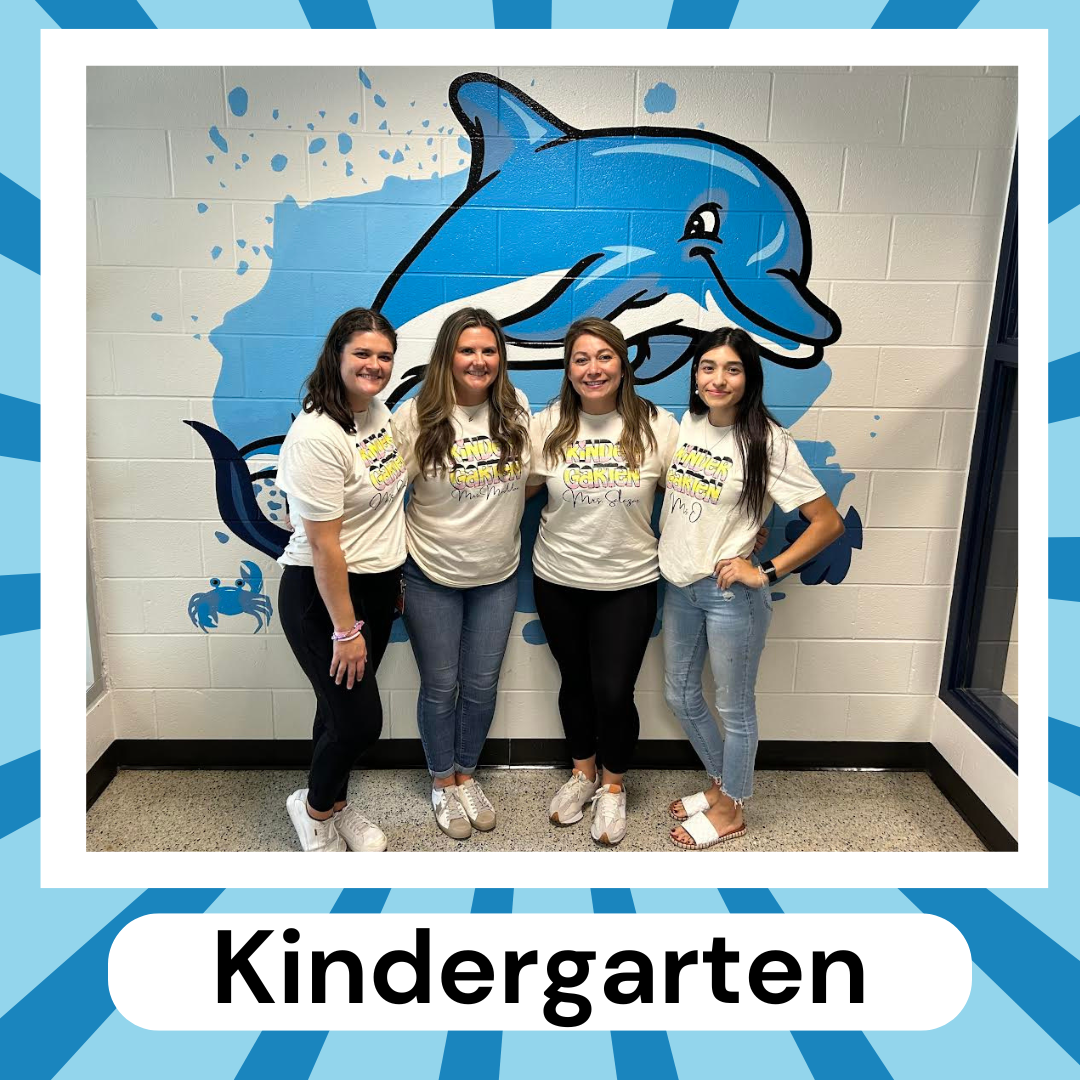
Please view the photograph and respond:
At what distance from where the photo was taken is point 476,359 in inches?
81.4

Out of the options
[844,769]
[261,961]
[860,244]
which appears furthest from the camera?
[844,769]

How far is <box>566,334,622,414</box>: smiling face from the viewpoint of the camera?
2.08m

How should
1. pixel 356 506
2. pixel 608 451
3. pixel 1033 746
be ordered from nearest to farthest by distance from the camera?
pixel 1033 746 → pixel 356 506 → pixel 608 451

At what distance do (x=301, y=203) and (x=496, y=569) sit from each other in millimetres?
1195

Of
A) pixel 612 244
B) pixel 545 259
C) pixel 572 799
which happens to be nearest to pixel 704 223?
pixel 612 244

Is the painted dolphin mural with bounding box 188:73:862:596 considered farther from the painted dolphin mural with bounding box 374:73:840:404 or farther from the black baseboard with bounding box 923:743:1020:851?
the black baseboard with bounding box 923:743:1020:851

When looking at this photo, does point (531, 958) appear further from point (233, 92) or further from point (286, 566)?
point (233, 92)

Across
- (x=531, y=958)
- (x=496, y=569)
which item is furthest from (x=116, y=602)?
(x=531, y=958)

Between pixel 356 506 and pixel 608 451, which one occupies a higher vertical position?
pixel 608 451

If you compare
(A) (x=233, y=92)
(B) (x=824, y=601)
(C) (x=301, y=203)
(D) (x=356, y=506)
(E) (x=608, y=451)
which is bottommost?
(B) (x=824, y=601)

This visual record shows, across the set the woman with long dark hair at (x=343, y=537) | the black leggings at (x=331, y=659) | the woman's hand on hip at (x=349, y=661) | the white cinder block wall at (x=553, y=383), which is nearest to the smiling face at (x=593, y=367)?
the white cinder block wall at (x=553, y=383)

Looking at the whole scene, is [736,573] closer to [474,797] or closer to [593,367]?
[593,367]

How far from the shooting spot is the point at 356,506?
1999 mm

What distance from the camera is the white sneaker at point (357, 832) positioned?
2.30m
